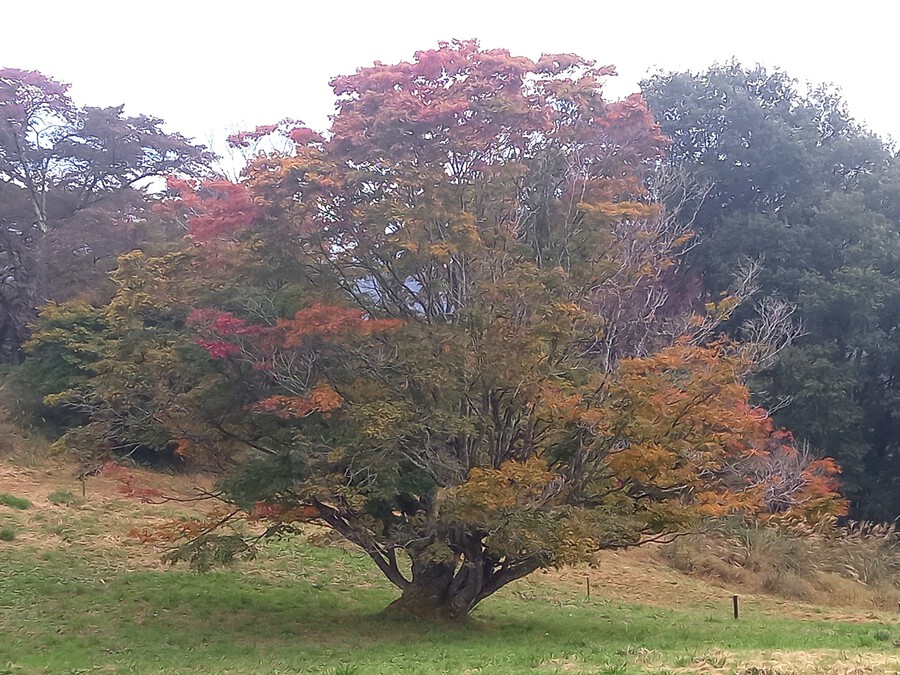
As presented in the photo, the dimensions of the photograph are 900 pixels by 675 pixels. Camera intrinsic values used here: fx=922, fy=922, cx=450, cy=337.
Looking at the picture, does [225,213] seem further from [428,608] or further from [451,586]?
[428,608]

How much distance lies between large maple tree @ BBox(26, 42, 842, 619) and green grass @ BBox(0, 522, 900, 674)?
1.16 metres

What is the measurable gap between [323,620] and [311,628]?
0.60 metres

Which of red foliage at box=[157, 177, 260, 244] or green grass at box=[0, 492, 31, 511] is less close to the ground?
red foliage at box=[157, 177, 260, 244]

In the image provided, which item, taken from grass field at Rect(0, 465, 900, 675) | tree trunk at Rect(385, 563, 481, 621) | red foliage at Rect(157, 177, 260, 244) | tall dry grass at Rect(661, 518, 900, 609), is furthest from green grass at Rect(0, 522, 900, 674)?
red foliage at Rect(157, 177, 260, 244)

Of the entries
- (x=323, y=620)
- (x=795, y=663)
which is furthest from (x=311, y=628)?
(x=795, y=663)

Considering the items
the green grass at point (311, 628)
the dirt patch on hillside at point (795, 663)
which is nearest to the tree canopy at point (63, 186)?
the green grass at point (311, 628)

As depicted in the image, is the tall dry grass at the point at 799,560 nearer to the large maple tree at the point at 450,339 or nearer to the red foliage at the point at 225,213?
the large maple tree at the point at 450,339

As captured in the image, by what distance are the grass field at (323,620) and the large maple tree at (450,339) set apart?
1.32 metres

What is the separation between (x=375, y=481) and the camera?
1145 centimetres

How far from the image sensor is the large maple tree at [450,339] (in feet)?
36.2

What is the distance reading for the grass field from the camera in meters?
9.52

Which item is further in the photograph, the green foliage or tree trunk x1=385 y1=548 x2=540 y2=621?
the green foliage

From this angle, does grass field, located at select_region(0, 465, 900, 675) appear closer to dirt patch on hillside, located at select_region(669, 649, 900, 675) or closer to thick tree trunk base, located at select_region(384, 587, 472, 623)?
dirt patch on hillside, located at select_region(669, 649, 900, 675)

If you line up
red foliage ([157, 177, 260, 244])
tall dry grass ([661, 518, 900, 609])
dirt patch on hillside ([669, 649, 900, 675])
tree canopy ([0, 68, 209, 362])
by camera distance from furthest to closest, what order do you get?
tree canopy ([0, 68, 209, 362]), tall dry grass ([661, 518, 900, 609]), red foliage ([157, 177, 260, 244]), dirt patch on hillside ([669, 649, 900, 675])
